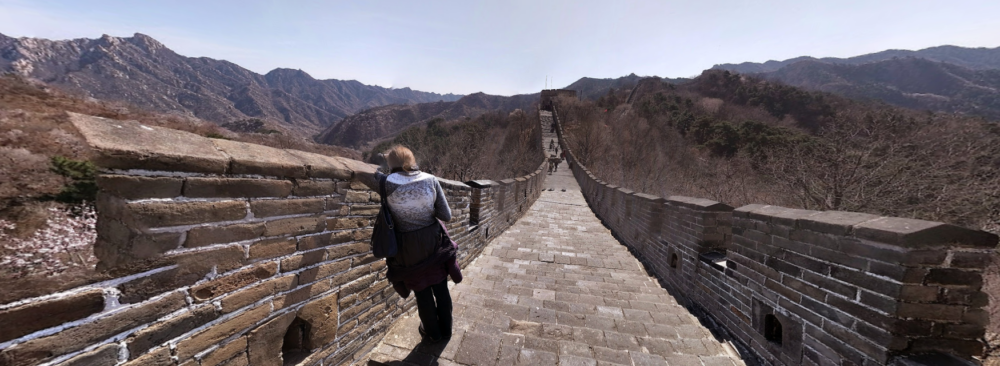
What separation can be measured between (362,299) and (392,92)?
199281 millimetres

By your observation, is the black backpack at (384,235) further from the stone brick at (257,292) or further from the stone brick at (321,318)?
the stone brick at (257,292)

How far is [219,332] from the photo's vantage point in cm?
151

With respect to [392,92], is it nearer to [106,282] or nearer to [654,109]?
[654,109]

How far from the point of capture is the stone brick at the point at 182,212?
4.00ft

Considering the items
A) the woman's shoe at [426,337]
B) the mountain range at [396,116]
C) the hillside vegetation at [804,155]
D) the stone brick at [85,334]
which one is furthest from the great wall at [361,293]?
the mountain range at [396,116]

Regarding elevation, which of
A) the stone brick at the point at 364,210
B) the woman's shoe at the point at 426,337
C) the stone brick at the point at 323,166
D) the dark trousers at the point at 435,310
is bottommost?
the woman's shoe at the point at 426,337

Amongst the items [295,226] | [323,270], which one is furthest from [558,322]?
[295,226]

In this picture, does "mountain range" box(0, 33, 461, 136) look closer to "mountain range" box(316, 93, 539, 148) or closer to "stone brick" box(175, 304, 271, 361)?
"stone brick" box(175, 304, 271, 361)

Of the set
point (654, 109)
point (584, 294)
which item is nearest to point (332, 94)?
point (654, 109)

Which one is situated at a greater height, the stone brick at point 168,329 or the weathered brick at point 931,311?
the stone brick at point 168,329

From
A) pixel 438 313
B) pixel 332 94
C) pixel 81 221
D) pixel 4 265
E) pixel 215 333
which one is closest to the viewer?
pixel 4 265

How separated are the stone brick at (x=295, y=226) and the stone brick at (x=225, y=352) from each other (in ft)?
1.63

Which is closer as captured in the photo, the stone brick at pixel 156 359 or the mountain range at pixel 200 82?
the stone brick at pixel 156 359

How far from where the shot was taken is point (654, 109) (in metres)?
41.3
